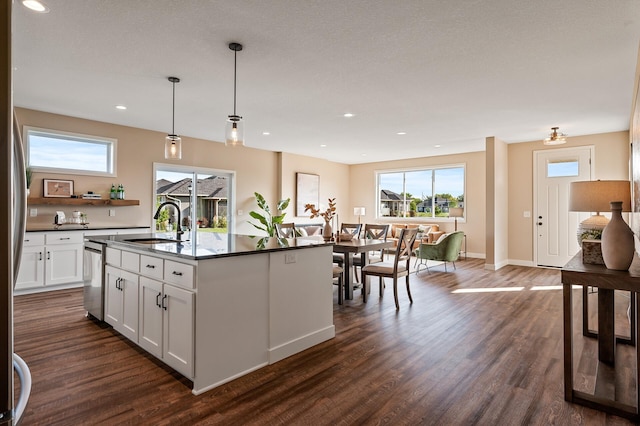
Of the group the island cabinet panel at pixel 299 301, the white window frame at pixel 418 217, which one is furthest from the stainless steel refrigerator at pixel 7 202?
the white window frame at pixel 418 217

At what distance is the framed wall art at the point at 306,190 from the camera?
9016 mm

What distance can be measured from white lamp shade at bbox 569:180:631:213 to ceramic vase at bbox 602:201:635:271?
1177mm

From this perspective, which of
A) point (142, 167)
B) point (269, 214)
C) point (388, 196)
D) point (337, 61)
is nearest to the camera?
point (337, 61)

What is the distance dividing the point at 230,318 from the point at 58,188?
447 cm

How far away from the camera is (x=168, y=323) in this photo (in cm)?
249

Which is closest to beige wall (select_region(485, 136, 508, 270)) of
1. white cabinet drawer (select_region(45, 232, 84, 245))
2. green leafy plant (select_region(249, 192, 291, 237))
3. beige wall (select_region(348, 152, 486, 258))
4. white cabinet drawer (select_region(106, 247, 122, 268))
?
beige wall (select_region(348, 152, 486, 258))

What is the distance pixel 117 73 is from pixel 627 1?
14.2ft

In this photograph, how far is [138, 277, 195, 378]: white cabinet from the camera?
2301 millimetres

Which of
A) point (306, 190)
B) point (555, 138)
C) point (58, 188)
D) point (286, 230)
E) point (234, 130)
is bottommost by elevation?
point (286, 230)

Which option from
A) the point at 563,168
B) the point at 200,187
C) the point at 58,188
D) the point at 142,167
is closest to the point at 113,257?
the point at 58,188

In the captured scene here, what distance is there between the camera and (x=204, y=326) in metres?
2.28

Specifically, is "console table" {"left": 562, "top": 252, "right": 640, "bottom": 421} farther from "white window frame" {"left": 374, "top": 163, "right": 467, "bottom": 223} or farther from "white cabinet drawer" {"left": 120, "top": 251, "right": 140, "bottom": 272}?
"white window frame" {"left": 374, "top": 163, "right": 467, "bottom": 223}

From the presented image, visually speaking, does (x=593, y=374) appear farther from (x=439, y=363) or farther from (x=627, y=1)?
(x=627, y=1)

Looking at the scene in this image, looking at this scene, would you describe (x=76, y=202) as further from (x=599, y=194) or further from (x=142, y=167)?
(x=599, y=194)
